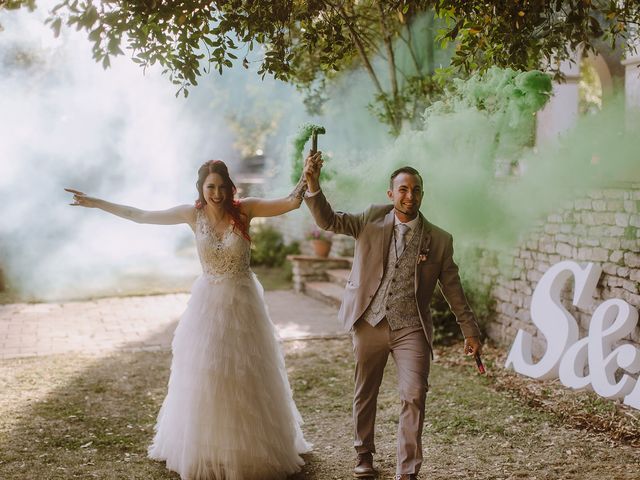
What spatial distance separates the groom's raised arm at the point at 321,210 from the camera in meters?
4.70

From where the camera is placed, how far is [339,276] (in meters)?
13.0

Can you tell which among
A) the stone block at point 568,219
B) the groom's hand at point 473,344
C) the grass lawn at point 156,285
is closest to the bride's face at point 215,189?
the groom's hand at point 473,344

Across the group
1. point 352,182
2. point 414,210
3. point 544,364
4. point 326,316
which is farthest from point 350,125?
point 414,210

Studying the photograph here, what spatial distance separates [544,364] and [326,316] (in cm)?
466

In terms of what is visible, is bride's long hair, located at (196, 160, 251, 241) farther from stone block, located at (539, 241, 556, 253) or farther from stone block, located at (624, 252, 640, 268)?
stone block, located at (539, 241, 556, 253)

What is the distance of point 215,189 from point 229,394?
1.40m

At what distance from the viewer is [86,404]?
22.8 feet

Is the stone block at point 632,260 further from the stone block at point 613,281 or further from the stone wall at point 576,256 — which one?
the stone block at point 613,281

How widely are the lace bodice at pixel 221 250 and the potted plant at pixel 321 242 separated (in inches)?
357

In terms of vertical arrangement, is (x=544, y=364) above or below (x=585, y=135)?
below

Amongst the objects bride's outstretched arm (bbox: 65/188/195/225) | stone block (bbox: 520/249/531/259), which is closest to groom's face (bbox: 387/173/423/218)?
bride's outstretched arm (bbox: 65/188/195/225)

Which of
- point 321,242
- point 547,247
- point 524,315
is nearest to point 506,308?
point 524,315

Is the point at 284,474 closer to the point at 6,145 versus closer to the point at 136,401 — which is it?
the point at 136,401

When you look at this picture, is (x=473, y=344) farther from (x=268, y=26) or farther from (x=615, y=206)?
(x=615, y=206)
